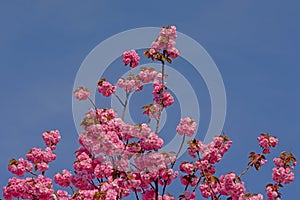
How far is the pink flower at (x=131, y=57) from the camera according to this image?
1299cm

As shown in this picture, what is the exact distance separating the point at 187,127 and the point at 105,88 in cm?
224

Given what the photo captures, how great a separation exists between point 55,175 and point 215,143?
3380mm

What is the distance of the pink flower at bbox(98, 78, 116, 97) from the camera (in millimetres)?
12977

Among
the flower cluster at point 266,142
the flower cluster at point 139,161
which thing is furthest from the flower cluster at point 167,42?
the flower cluster at point 266,142

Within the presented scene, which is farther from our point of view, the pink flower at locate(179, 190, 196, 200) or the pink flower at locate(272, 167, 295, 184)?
the pink flower at locate(272, 167, 295, 184)

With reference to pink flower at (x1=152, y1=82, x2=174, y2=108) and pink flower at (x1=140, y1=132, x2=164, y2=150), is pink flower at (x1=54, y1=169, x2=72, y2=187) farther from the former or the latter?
pink flower at (x1=152, y1=82, x2=174, y2=108)

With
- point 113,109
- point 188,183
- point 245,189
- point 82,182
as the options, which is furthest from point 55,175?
point 245,189

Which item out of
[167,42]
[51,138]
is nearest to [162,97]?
[167,42]

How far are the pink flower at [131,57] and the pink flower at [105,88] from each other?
61 centimetres

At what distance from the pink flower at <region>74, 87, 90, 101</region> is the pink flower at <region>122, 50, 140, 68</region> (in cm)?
108

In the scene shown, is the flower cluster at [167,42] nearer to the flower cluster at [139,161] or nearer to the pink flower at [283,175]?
the flower cluster at [139,161]

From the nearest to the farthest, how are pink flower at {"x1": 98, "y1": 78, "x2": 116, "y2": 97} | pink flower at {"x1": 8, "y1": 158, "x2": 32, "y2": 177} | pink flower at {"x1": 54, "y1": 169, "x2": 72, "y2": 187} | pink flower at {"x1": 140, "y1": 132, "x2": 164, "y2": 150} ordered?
pink flower at {"x1": 140, "y1": 132, "x2": 164, "y2": 150}
pink flower at {"x1": 54, "y1": 169, "x2": 72, "y2": 187}
pink flower at {"x1": 8, "y1": 158, "x2": 32, "y2": 177}
pink flower at {"x1": 98, "y1": 78, "x2": 116, "y2": 97}

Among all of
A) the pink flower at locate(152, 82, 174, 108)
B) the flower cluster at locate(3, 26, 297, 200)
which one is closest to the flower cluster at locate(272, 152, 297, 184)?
the flower cluster at locate(3, 26, 297, 200)

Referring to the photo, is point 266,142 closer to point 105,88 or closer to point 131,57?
point 131,57
